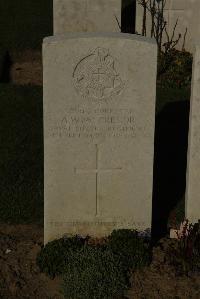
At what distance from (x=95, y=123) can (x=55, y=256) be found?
1.44 m

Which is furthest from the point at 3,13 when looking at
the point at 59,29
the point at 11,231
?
the point at 11,231

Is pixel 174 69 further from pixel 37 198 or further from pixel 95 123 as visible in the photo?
pixel 95 123

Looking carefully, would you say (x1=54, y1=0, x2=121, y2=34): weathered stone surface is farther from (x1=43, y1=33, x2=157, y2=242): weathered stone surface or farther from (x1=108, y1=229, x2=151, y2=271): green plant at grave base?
(x1=108, y1=229, x2=151, y2=271): green plant at grave base

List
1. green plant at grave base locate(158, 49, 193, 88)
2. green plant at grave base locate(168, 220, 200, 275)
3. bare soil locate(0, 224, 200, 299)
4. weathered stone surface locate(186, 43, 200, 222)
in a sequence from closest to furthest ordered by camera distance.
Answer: bare soil locate(0, 224, 200, 299), green plant at grave base locate(168, 220, 200, 275), weathered stone surface locate(186, 43, 200, 222), green plant at grave base locate(158, 49, 193, 88)

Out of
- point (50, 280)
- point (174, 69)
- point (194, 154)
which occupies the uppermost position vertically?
point (174, 69)

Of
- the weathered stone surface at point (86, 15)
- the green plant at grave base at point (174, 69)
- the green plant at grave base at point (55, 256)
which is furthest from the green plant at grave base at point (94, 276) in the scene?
the weathered stone surface at point (86, 15)

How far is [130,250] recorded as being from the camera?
255 inches

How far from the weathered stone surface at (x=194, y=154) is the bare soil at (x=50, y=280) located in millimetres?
542

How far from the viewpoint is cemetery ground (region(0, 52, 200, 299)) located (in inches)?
251

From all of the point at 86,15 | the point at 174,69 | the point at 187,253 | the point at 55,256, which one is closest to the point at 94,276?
the point at 55,256

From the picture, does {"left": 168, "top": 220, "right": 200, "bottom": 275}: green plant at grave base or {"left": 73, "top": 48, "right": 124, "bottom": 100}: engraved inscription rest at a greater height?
{"left": 73, "top": 48, "right": 124, "bottom": 100}: engraved inscription

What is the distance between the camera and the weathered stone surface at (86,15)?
1421cm

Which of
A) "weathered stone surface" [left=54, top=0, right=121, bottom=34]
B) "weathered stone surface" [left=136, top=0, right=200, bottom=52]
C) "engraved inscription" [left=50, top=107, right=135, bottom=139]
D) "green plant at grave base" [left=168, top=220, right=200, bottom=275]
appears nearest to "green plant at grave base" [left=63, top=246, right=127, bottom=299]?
"green plant at grave base" [left=168, top=220, right=200, bottom=275]

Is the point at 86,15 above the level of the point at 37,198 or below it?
above
